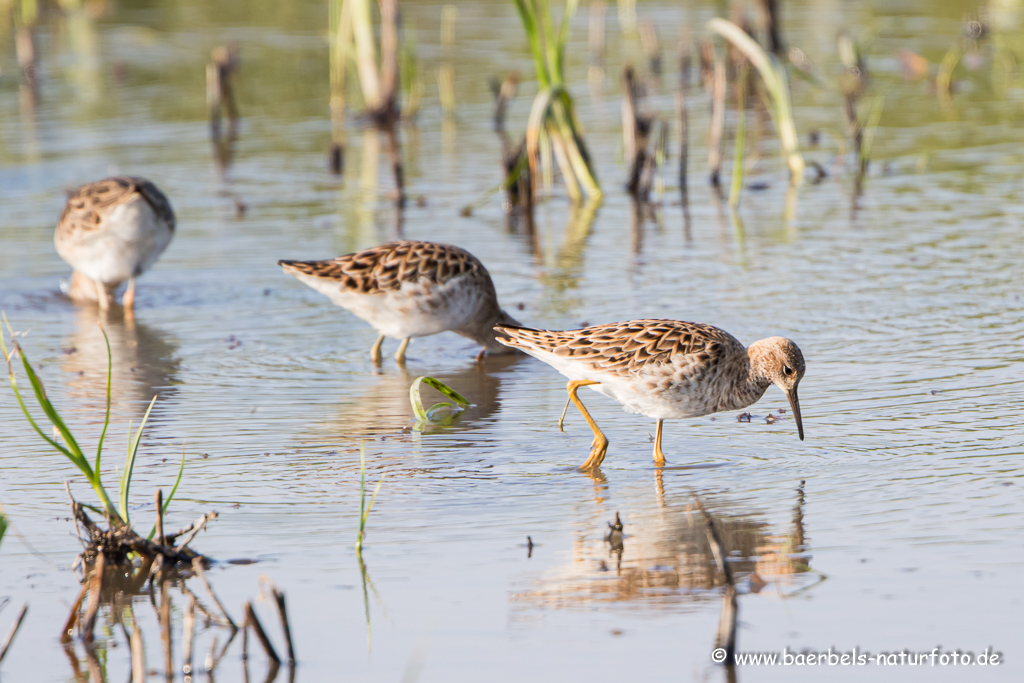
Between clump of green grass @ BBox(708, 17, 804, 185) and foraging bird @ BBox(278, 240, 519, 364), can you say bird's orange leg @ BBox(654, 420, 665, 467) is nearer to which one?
foraging bird @ BBox(278, 240, 519, 364)

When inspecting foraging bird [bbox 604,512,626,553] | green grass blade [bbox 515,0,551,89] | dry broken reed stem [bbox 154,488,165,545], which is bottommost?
foraging bird [bbox 604,512,626,553]

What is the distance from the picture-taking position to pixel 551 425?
8062mm

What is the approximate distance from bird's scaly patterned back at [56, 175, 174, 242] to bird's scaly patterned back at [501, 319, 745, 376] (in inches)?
202

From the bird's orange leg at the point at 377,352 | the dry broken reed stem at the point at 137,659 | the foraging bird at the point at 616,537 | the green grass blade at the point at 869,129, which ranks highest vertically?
the green grass blade at the point at 869,129

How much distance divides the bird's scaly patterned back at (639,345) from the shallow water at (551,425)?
542 millimetres

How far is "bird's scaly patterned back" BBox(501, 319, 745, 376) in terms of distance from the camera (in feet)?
23.6

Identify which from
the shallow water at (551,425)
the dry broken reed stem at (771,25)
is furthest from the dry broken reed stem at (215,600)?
the dry broken reed stem at (771,25)

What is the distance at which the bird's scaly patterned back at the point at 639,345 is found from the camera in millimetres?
7203

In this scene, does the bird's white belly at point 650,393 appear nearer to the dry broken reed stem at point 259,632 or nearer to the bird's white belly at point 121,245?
the dry broken reed stem at point 259,632

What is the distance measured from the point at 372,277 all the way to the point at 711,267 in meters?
3.80

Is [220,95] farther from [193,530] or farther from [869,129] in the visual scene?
[193,530]

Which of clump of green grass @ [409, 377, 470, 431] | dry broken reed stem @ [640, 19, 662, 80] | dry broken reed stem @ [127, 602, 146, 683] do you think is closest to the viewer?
dry broken reed stem @ [127, 602, 146, 683]

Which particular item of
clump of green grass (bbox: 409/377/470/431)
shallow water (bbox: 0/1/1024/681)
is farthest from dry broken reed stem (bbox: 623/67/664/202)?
clump of green grass (bbox: 409/377/470/431)

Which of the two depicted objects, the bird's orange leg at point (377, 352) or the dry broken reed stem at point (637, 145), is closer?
the bird's orange leg at point (377, 352)
